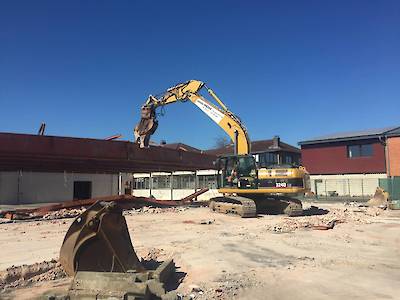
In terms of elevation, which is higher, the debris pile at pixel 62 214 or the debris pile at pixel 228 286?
the debris pile at pixel 62 214

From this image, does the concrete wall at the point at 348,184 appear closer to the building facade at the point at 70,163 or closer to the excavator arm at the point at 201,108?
the building facade at the point at 70,163

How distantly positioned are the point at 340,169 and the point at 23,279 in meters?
38.7

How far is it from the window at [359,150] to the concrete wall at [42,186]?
79.5ft

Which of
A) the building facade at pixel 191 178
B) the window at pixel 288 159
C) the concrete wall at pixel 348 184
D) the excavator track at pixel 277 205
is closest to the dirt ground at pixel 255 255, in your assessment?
the excavator track at pixel 277 205

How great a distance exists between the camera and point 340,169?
138 feet

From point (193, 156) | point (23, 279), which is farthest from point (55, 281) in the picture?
point (193, 156)

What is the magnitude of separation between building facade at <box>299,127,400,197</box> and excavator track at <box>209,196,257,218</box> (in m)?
22.4

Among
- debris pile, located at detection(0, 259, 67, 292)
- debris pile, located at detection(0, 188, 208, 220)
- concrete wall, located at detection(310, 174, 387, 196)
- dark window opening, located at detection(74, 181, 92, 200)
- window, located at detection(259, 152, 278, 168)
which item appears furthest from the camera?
window, located at detection(259, 152, 278, 168)

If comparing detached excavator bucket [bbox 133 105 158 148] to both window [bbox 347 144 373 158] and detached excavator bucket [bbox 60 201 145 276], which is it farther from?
window [bbox 347 144 373 158]

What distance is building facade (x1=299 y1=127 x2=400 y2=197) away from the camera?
3809cm

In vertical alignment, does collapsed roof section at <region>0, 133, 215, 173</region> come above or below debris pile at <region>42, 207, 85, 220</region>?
above

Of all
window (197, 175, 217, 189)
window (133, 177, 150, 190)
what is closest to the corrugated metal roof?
window (197, 175, 217, 189)

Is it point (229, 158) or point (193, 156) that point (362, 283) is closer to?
point (229, 158)

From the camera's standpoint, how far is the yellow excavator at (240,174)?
1880 cm
